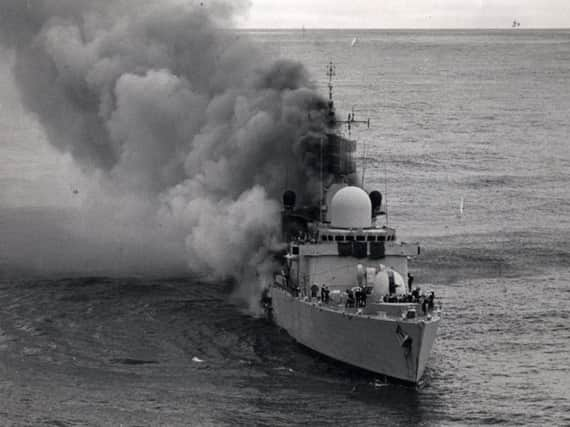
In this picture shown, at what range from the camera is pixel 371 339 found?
5100 cm

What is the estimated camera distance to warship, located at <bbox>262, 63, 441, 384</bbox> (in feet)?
164

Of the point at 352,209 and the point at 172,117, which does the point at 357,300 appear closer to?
the point at 352,209

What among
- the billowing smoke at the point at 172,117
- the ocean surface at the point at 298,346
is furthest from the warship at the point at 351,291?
the billowing smoke at the point at 172,117

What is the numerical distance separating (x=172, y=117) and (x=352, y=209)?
23.5m

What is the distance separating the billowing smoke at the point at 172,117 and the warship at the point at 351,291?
17.4 ft

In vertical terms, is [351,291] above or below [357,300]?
above

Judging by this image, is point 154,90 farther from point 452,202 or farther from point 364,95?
point 364,95

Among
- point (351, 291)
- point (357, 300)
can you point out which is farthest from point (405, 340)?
point (351, 291)

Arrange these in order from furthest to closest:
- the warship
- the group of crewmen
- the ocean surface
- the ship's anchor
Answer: the group of crewmen
the warship
the ship's anchor
the ocean surface

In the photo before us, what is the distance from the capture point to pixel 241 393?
48875 mm

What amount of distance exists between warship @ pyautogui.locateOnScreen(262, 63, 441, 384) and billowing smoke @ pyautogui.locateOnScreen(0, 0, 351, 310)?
5.32 meters

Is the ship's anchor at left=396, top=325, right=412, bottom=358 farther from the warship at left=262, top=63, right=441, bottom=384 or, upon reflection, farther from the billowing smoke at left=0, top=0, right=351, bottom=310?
the billowing smoke at left=0, top=0, right=351, bottom=310

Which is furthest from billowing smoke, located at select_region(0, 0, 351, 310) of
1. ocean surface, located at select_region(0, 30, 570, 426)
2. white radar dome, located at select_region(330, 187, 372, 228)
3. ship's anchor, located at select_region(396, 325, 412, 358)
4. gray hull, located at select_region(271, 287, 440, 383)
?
ship's anchor, located at select_region(396, 325, 412, 358)

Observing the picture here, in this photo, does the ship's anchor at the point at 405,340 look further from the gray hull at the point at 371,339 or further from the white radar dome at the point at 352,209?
the white radar dome at the point at 352,209
